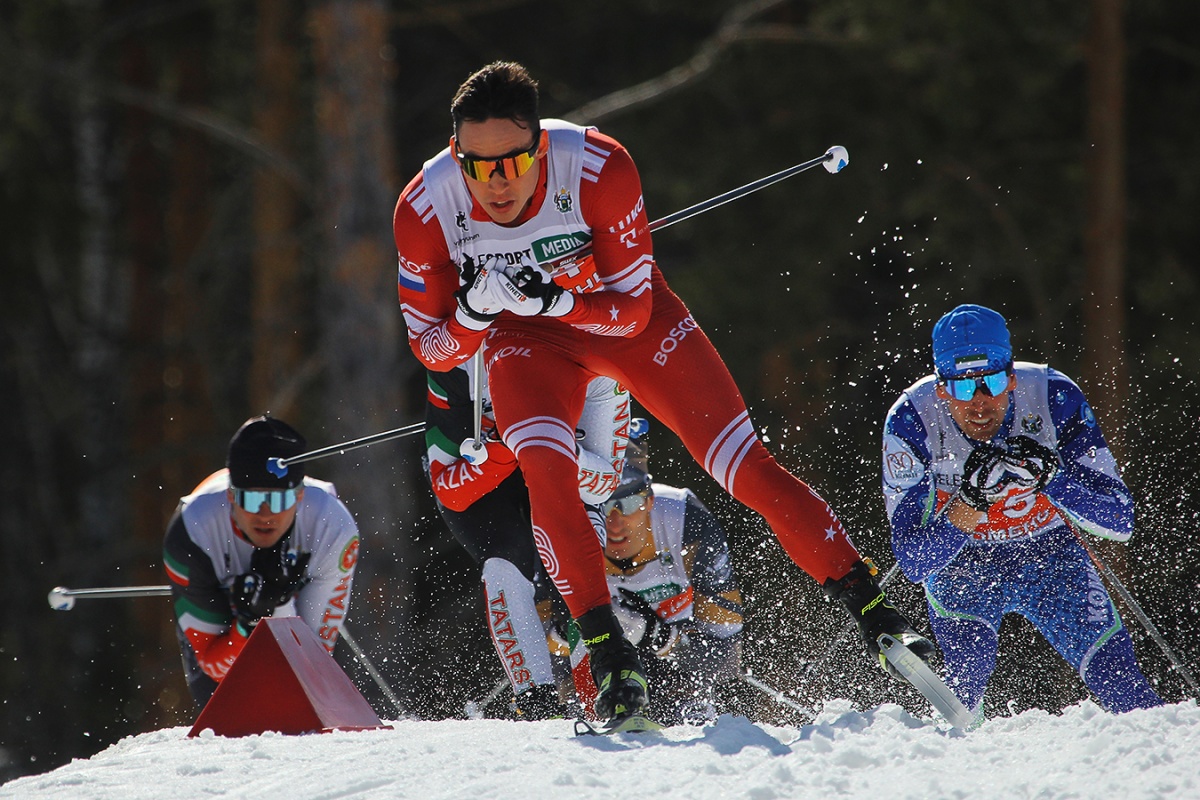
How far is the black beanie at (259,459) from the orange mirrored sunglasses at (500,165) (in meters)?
2.20

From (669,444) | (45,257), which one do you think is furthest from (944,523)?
(45,257)

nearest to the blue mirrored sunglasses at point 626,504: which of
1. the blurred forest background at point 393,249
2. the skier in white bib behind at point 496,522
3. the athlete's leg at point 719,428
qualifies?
the skier in white bib behind at point 496,522

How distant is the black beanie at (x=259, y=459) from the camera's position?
19.5 feet

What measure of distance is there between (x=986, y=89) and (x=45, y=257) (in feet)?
38.1

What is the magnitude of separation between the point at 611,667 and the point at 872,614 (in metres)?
0.77

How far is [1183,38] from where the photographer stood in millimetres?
12633

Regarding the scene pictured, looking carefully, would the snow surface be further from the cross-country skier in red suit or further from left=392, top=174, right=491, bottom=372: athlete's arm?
left=392, top=174, right=491, bottom=372: athlete's arm

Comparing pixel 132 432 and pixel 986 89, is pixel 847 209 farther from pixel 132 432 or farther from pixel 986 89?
pixel 132 432

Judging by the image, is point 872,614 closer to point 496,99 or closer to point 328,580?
point 496,99

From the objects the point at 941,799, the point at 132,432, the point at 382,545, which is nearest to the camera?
the point at 941,799

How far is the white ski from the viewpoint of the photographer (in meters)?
3.88

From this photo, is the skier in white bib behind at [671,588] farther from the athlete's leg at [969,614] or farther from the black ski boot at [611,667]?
the black ski boot at [611,667]

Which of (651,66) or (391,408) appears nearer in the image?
(391,408)

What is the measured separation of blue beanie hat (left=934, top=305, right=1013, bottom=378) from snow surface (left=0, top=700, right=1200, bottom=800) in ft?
4.49
